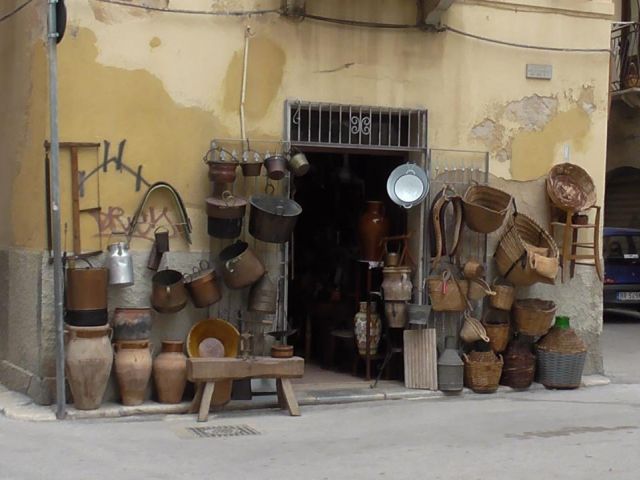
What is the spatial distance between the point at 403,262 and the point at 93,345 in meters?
3.19

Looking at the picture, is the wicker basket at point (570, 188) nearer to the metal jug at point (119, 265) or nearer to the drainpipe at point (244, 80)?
the drainpipe at point (244, 80)

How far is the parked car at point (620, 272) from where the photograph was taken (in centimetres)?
1440

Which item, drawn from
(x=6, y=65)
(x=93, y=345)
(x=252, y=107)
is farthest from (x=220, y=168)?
(x=6, y=65)

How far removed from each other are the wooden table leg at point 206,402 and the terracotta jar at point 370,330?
211cm

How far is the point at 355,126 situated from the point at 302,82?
70 centimetres

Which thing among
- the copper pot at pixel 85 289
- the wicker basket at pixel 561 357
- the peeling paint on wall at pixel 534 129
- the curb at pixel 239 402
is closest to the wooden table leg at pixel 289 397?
the curb at pixel 239 402

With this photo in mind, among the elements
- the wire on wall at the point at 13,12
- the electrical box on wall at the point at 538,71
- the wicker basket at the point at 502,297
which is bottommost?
the wicker basket at the point at 502,297

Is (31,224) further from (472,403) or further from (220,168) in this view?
(472,403)

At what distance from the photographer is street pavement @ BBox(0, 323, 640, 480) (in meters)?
5.63

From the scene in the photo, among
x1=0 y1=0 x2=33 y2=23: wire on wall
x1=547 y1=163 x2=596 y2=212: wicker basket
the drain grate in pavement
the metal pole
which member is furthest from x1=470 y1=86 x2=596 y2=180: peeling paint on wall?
x1=0 y1=0 x2=33 y2=23: wire on wall

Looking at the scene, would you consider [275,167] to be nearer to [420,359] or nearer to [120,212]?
[120,212]

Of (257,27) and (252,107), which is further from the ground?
(257,27)

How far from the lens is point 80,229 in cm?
730

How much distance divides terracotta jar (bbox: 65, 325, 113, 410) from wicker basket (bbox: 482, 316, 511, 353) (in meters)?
3.69
